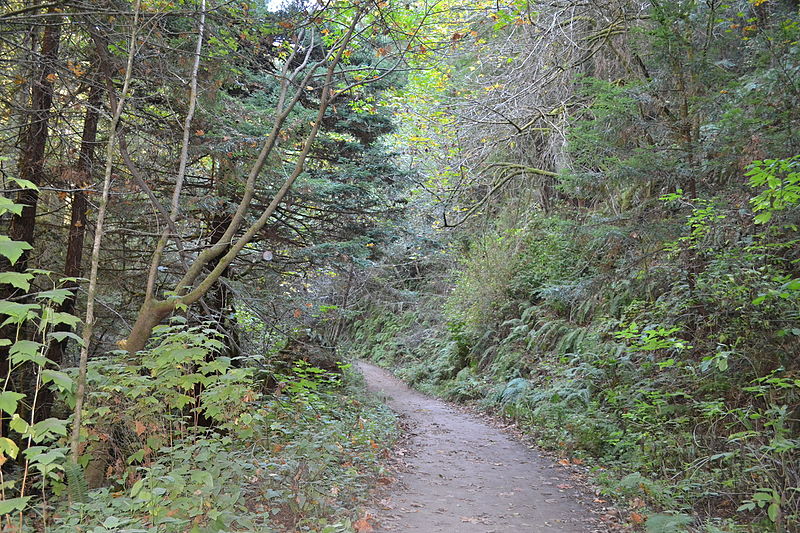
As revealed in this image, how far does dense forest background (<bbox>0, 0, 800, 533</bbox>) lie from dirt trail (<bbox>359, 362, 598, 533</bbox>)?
1.65 ft

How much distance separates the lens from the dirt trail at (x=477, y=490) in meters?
5.40

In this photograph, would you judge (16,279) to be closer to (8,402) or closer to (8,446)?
(8,402)

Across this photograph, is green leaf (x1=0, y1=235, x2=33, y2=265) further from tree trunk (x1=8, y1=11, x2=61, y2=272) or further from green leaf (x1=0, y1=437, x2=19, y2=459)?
tree trunk (x1=8, y1=11, x2=61, y2=272)

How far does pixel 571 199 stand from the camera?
53.4 feet

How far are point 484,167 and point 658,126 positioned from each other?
246 inches

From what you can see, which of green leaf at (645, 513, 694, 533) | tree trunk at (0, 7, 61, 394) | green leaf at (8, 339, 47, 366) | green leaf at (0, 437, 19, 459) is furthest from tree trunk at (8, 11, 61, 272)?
green leaf at (645, 513, 694, 533)

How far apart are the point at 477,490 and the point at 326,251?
551 cm

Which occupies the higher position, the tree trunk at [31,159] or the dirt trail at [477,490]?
the tree trunk at [31,159]

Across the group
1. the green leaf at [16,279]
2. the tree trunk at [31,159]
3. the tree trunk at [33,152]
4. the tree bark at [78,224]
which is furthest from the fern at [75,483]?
the tree trunk at [33,152]

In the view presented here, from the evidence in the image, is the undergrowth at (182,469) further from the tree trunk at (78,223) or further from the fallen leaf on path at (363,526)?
the tree trunk at (78,223)

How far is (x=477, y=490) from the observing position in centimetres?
664

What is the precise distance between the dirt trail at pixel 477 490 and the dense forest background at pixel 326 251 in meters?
0.50

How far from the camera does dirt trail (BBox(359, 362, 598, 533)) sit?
540 centimetres

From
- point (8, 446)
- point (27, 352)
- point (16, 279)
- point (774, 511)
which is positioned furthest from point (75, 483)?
point (774, 511)
